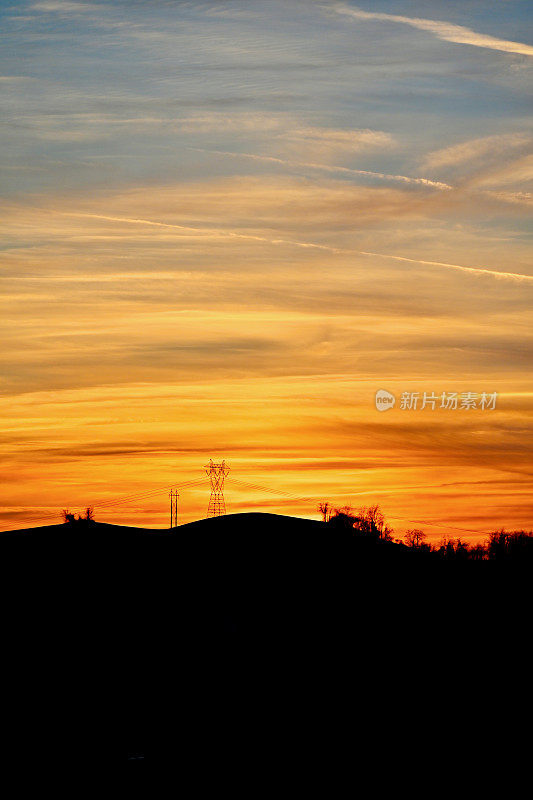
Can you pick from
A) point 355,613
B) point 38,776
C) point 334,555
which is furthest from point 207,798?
point 334,555

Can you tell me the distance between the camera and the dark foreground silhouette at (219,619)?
154 ft

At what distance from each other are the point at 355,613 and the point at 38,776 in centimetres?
2358

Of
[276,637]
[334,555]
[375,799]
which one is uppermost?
[334,555]

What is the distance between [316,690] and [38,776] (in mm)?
16222

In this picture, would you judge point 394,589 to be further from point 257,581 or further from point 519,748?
point 519,748

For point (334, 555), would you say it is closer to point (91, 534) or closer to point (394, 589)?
point (394, 589)

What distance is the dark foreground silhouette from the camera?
46969mm

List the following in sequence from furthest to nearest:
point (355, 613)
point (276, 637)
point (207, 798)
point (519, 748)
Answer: point (355, 613) < point (276, 637) < point (519, 748) < point (207, 798)

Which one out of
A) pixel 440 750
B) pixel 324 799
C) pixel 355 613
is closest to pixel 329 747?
pixel 440 750

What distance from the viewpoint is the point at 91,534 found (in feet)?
203

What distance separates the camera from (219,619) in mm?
52250

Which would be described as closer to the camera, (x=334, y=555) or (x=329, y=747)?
(x=329, y=747)

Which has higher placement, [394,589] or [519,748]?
[394,589]

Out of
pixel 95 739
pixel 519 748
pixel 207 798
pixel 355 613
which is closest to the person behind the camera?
pixel 207 798
